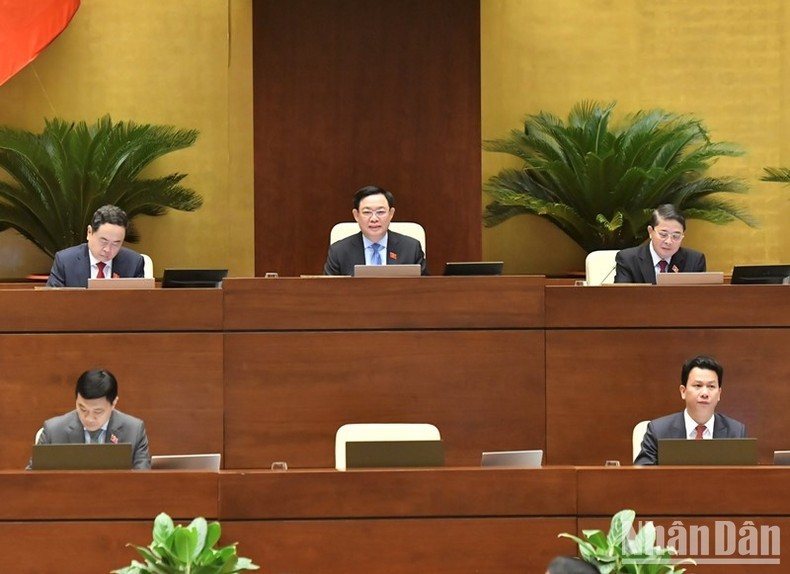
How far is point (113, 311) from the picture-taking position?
617 cm

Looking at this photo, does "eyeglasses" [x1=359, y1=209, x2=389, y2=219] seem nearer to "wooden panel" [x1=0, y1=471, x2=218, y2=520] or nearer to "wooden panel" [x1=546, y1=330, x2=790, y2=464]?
"wooden panel" [x1=546, y1=330, x2=790, y2=464]

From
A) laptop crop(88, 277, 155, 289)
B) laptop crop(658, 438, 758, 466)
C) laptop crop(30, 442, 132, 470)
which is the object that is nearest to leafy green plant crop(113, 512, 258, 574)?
laptop crop(30, 442, 132, 470)

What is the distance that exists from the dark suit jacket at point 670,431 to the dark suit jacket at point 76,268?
2911 millimetres

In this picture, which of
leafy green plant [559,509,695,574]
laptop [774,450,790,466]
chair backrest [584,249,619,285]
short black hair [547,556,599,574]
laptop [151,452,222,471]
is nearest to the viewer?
short black hair [547,556,599,574]

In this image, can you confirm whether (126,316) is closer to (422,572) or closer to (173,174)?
(422,572)

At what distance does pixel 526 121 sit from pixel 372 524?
519cm

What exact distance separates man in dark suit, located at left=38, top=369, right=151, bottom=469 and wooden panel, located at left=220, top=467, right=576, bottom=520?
0.91 m

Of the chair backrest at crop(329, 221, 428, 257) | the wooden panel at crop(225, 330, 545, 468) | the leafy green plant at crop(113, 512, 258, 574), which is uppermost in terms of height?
the chair backrest at crop(329, 221, 428, 257)

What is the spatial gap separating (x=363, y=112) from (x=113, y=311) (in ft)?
11.0

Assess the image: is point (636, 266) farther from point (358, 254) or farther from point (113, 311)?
point (113, 311)

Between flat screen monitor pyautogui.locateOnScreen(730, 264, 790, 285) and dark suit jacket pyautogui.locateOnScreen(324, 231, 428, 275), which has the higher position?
dark suit jacket pyautogui.locateOnScreen(324, 231, 428, 275)

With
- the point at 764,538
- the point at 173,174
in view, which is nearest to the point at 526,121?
the point at 173,174

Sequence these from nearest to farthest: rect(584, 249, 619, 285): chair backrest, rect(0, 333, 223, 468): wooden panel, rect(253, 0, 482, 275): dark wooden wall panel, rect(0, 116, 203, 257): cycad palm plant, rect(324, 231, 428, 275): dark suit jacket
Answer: rect(0, 333, 223, 468): wooden panel, rect(324, 231, 428, 275): dark suit jacket, rect(584, 249, 619, 285): chair backrest, rect(0, 116, 203, 257): cycad palm plant, rect(253, 0, 482, 275): dark wooden wall panel

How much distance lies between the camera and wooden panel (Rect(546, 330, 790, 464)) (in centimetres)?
620
